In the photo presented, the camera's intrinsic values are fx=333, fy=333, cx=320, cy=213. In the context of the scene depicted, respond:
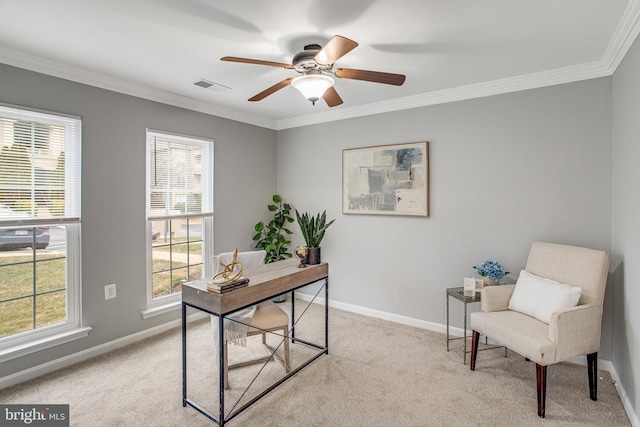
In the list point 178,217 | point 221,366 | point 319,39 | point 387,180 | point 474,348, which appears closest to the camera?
point 221,366

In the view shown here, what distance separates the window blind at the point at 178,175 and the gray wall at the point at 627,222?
12.4 feet

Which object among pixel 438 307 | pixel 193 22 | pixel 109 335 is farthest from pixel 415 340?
pixel 193 22

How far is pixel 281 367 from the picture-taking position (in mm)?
2768

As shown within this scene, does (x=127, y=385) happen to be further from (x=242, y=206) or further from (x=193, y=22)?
(x=193, y=22)

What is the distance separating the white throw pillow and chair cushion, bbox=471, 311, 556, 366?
0.06m

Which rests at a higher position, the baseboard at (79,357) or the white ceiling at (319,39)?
the white ceiling at (319,39)

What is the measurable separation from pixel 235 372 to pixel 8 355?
1656 millimetres

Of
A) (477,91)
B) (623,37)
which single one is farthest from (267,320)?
(623,37)

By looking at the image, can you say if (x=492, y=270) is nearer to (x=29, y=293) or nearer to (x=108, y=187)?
(x=108, y=187)

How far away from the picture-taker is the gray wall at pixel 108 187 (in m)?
2.66

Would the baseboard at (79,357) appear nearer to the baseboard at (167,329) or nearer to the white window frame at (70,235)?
the baseboard at (167,329)

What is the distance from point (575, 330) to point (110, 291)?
12.2 ft

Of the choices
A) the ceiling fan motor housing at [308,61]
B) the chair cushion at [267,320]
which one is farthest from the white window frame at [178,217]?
the ceiling fan motor housing at [308,61]

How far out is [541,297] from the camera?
2.51 metres
